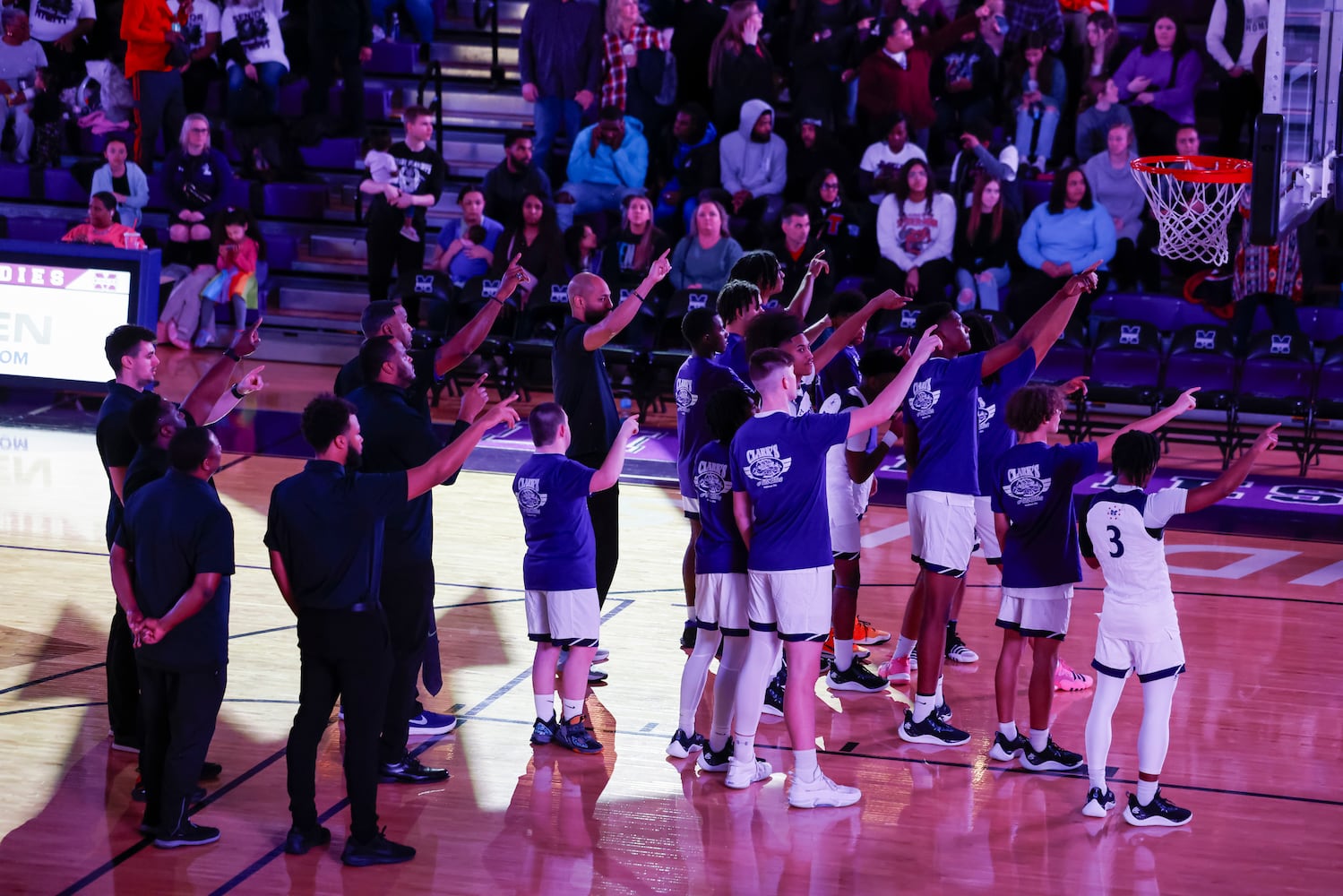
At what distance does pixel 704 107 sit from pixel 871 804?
1094 cm

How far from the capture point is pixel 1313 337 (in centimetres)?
1384

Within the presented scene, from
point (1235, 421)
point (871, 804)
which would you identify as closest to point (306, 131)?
point (1235, 421)

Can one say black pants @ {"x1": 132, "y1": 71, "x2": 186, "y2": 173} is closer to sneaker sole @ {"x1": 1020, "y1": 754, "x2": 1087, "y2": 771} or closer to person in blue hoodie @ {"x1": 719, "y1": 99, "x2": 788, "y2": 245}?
person in blue hoodie @ {"x1": 719, "y1": 99, "x2": 788, "y2": 245}

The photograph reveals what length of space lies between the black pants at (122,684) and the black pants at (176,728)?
611mm

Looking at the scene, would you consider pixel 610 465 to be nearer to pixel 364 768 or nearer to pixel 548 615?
pixel 548 615

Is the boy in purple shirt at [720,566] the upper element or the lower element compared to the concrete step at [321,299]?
lower

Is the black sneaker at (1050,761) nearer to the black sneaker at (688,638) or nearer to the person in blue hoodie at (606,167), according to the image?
the black sneaker at (688,638)

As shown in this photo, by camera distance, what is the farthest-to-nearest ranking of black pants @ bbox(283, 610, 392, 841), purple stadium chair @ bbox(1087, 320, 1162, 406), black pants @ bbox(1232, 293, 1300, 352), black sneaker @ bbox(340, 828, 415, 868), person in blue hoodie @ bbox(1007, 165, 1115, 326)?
person in blue hoodie @ bbox(1007, 165, 1115, 326) → black pants @ bbox(1232, 293, 1300, 352) → purple stadium chair @ bbox(1087, 320, 1162, 406) → black sneaker @ bbox(340, 828, 415, 868) → black pants @ bbox(283, 610, 392, 841)

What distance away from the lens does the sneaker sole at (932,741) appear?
279 inches

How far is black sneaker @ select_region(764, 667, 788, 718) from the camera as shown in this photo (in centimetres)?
741

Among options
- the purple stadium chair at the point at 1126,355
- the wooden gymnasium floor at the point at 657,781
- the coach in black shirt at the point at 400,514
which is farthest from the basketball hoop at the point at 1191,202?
the coach in black shirt at the point at 400,514

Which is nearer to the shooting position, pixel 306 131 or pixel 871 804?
pixel 871 804

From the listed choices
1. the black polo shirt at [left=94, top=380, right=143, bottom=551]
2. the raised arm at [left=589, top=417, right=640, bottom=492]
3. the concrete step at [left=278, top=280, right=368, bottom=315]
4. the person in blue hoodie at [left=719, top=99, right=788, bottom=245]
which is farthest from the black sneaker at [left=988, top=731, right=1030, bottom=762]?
the concrete step at [left=278, top=280, right=368, bottom=315]

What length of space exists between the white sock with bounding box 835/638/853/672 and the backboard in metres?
2.72
